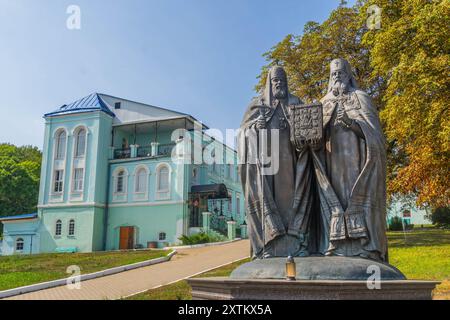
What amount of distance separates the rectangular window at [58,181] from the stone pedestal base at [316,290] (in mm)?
32634

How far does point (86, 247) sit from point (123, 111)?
1098 cm

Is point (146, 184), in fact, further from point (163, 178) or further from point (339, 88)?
point (339, 88)

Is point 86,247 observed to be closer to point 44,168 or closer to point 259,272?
point 44,168

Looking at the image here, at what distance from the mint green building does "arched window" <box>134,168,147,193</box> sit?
74mm

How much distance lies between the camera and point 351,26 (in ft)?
69.7

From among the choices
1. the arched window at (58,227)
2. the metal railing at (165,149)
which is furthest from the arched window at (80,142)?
the metal railing at (165,149)

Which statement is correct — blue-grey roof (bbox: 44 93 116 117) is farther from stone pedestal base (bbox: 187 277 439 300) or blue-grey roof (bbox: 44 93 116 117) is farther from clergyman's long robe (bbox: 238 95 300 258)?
stone pedestal base (bbox: 187 277 439 300)

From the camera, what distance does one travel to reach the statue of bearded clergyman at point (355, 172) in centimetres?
526

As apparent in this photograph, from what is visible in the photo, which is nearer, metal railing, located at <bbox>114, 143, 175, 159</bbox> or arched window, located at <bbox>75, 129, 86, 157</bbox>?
metal railing, located at <bbox>114, 143, 175, 159</bbox>

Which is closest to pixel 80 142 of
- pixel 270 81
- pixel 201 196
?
pixel 201 196

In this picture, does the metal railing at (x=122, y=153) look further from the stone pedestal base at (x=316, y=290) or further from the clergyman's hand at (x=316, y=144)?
the stone pedestal base at (x=316, y=290)

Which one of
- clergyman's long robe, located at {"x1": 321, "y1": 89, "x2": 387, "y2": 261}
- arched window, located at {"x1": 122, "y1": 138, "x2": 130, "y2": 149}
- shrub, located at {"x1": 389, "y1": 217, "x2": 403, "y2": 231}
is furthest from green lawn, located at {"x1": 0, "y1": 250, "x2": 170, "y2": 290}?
shrub, located at {"x1": 389, "y1": 217, "x2": 403, "y2": 231}

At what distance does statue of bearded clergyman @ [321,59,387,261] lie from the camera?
526cm

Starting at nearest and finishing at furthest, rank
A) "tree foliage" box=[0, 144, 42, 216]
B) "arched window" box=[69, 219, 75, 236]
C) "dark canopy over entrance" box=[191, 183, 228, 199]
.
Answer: "dark canopy over entrance" box=[191, 183, 228, 199]
"arched window" box=[69, 219, 75, 236]
"tree foliage" box=[0, 144, 42, 216]
